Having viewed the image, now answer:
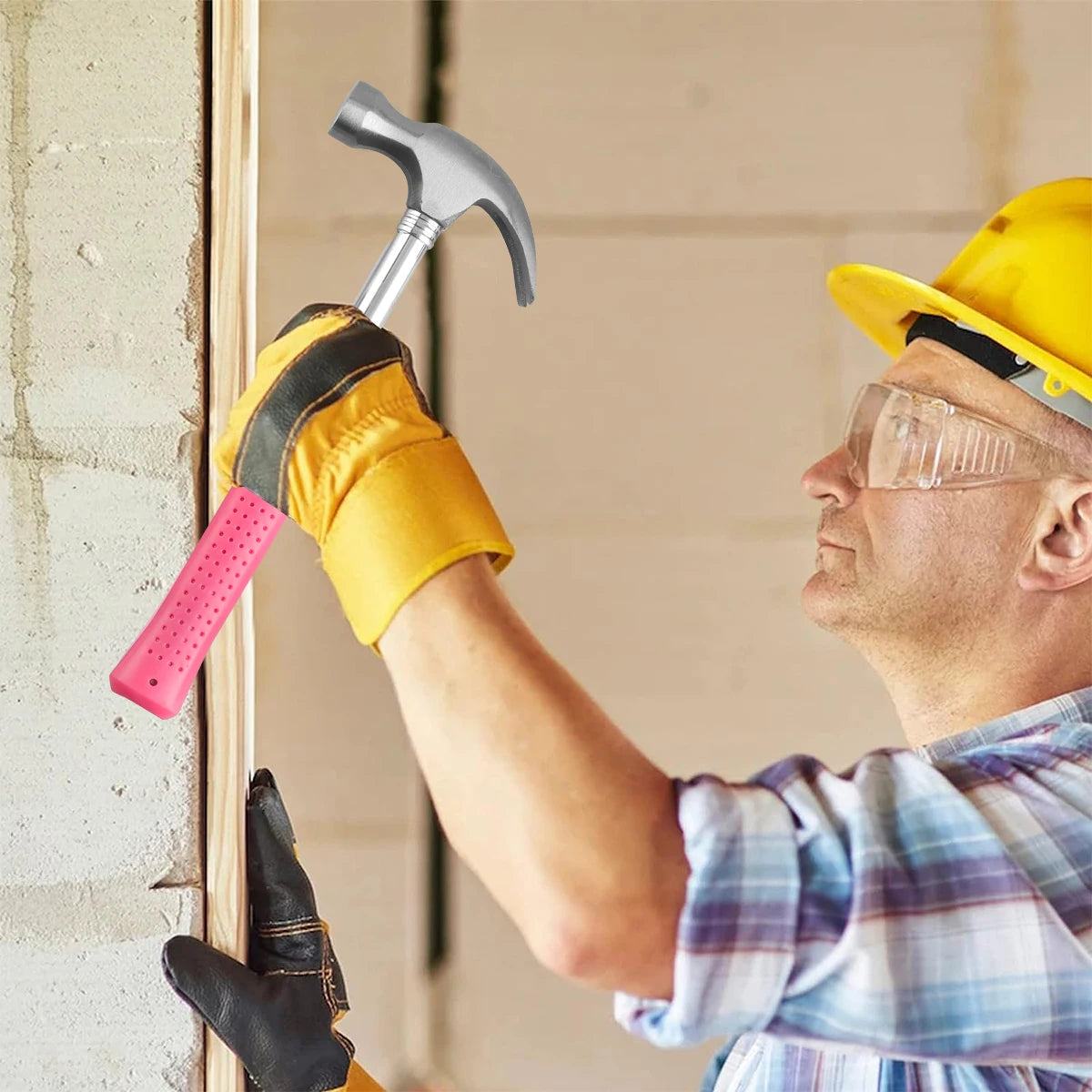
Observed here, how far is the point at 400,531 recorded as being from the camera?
3.12ft

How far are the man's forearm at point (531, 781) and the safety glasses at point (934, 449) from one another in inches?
28.7

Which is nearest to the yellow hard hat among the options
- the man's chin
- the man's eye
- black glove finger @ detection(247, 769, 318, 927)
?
the man's eye

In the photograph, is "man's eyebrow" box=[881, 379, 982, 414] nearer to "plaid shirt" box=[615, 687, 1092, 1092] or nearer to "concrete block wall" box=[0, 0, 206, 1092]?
"plaid shirt" box=[615, 687, 1092, 1092]

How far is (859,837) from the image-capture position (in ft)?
2.96

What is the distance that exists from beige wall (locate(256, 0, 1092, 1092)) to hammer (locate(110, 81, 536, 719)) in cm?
136

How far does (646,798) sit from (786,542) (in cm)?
170

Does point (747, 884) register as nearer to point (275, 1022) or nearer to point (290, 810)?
point (275, 1022)

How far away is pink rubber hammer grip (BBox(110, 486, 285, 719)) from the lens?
1109 mm

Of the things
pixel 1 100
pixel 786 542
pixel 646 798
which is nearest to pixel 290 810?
pixel 786 542

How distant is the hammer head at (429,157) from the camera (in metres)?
1.11

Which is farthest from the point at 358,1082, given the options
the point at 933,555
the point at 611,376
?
the point at 611,376

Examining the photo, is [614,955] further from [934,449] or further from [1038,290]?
[1038,290]

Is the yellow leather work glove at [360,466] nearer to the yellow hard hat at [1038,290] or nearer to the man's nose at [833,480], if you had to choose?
the man's nose at [833,480]

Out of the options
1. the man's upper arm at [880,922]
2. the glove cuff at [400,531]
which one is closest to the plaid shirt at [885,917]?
the man's upper arm at [880,922]
